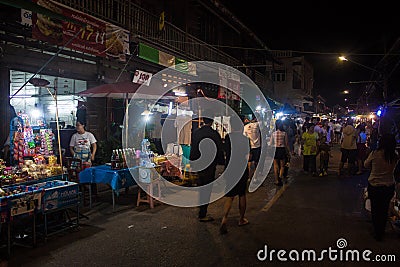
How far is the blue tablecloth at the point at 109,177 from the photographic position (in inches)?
283

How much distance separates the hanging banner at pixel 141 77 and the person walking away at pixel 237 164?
6.01m

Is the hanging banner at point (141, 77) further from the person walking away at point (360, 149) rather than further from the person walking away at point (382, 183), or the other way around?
the person walking away at point (360, 149)

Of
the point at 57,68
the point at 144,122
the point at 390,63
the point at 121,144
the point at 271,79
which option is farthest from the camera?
the point at 271,79

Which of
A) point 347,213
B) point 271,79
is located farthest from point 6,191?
point 271,79

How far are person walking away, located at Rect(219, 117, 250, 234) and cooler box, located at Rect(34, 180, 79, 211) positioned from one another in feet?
9.12

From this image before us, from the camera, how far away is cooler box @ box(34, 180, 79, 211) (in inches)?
219

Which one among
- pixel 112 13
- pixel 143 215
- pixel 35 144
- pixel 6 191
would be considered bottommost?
pixel 143 215

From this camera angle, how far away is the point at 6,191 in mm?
5582

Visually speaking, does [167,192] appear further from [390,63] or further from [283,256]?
[390,63]

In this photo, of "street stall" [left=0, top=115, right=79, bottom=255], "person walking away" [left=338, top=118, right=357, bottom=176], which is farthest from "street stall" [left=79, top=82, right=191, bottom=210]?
"person walking away" [left=338, top=118, right=357, bottom=176]

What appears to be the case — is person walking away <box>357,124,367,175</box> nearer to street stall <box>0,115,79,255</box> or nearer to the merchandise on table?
street stall <box>0,115,79,255</box>

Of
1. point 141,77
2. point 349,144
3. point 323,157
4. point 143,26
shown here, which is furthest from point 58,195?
point 349,144

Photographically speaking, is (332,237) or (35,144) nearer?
(332,237)

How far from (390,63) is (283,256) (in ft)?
69.7
